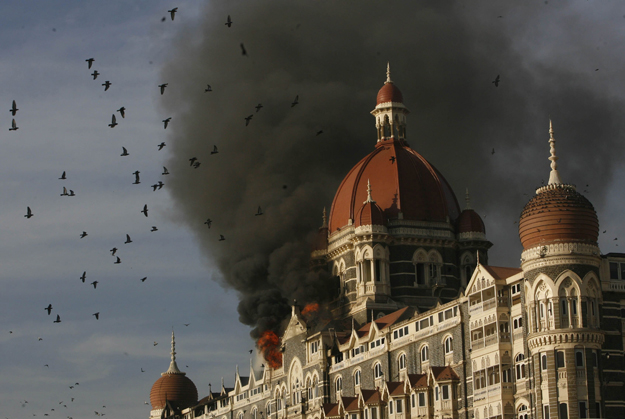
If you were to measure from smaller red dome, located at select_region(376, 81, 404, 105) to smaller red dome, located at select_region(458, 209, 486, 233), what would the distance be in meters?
14.3

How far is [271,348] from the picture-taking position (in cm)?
11425

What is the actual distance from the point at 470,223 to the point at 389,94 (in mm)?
16461

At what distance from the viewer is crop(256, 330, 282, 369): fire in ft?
374

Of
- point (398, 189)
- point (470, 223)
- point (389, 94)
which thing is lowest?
point (470, 223)

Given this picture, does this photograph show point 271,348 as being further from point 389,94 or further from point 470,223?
point 389,94

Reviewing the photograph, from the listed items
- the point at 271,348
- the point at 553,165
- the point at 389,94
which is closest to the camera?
the point at 553,165

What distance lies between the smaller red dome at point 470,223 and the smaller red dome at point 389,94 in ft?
46.9

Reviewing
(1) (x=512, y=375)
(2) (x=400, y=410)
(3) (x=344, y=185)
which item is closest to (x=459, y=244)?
(3) (x=344, y=185)

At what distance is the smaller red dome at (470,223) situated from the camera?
114 m

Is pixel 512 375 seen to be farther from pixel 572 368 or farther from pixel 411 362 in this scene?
pixel 411 362

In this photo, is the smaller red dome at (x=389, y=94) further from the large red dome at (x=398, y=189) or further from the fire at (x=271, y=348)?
the fire at (x=271, y=348)

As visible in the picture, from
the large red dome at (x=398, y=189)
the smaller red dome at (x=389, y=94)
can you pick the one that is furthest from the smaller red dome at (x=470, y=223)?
the smaller red dome at (x=389, y=94)

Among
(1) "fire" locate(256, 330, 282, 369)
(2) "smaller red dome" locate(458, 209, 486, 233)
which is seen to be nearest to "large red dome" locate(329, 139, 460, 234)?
(2) "smaller red dome" locate(458, 209, 486, 233)

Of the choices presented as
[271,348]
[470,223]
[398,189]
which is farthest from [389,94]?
[271,348]
